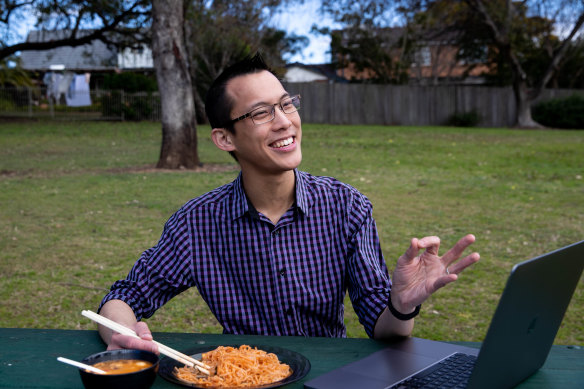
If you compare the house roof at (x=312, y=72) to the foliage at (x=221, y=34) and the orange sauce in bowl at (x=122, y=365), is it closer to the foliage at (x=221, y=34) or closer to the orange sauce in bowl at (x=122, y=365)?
the foliage at (x=221, y=34)

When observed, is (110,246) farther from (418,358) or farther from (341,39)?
(341,39)

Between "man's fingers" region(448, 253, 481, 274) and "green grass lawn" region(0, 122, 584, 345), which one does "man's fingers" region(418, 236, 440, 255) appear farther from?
"green grass lawn" region(0, 122, 584, 345)

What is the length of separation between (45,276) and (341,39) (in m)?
37.5

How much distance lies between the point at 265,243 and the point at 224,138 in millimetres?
434

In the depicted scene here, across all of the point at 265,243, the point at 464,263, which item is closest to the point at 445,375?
the point at 464,263

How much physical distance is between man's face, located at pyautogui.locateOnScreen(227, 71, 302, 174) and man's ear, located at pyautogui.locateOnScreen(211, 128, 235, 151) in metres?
0.02

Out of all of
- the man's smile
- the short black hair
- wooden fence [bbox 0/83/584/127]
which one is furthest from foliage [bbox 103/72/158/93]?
the man's smile

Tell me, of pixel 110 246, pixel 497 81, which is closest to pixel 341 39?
pixel 497 81

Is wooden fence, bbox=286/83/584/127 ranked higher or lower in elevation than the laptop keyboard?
higher

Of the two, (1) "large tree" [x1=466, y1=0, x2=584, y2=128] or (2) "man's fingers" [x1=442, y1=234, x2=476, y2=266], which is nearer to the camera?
(2) "man's fingers" [x1=442, y1=234, x2=476, y2=266]

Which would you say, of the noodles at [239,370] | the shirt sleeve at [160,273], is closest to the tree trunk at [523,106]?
the shirt sleeve at [160,273]

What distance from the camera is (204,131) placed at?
22969mm

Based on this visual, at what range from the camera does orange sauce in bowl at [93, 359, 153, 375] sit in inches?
60.0

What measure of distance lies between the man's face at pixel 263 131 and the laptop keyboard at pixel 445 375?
900mm
